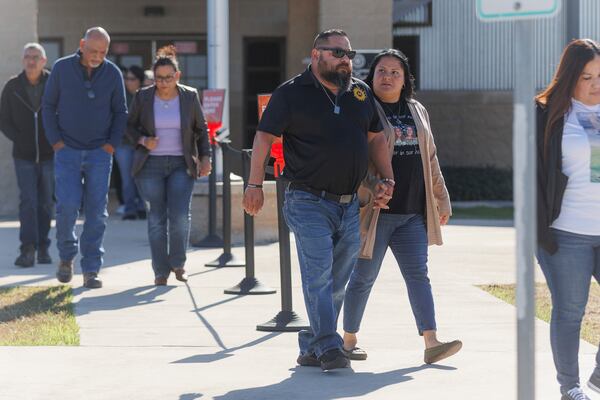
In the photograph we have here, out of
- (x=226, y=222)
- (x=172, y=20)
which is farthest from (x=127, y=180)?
(x=172, y=20)

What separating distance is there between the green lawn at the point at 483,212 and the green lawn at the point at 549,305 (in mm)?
6920

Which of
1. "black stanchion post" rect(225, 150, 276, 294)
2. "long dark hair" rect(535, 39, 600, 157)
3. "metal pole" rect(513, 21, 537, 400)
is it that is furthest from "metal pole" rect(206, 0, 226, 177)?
"metal pole" rect(513, 21, 537, 400)

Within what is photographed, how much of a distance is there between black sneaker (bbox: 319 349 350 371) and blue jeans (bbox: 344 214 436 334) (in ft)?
1.70

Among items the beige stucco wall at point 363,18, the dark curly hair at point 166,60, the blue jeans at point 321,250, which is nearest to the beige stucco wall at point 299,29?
the beige stucco wall at point 363,18

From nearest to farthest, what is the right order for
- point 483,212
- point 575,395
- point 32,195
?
point 575,395 → point 32,195 → point 483,212

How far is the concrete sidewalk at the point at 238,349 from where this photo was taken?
22.0 ft

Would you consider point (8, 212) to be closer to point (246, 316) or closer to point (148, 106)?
point (148, 106)

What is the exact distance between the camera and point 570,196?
6.21 meters

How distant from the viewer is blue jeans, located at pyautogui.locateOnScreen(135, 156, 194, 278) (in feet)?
34.4

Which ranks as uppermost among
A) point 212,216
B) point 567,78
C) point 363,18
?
point 363,18

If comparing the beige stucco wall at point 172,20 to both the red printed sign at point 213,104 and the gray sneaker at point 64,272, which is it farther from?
the gray sneaker at point 64,272

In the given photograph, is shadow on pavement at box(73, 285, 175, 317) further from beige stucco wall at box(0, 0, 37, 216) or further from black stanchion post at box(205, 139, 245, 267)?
beige stucco wall at box(0, 0, 37, 216)

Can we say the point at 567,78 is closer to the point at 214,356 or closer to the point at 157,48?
the point at 214,356

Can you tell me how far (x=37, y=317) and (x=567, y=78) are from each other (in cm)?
438
